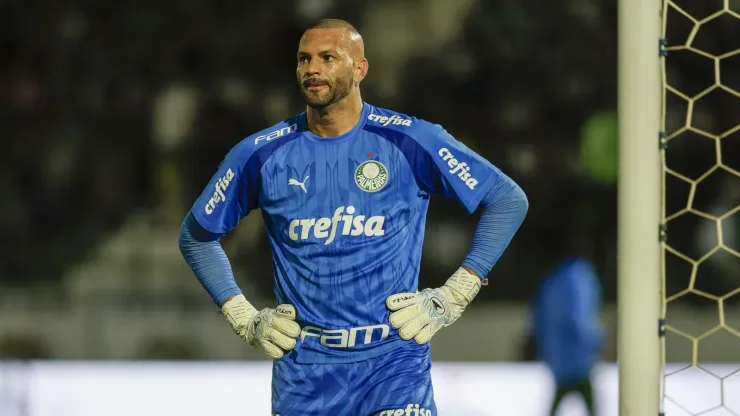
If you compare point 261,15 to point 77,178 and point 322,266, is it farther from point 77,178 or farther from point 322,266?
point 322,266

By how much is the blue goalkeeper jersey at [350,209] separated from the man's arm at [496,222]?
1.6 inches

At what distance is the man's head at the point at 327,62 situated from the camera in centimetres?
283

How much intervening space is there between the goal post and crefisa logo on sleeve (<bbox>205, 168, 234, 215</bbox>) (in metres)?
1.10

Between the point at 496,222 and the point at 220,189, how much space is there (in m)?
0.76

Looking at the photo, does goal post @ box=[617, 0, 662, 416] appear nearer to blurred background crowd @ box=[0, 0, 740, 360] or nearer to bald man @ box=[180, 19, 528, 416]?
bald man @ box=[180, 19, 528, 416]

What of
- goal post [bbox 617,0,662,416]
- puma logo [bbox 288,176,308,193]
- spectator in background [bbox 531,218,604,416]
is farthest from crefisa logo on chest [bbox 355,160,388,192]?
spectator in background [bbox 531,218,604,416]

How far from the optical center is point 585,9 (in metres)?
8.38

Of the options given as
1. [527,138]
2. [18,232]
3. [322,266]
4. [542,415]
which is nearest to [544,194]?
[527,138]

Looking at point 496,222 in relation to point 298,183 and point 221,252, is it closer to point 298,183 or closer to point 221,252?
point 298,183

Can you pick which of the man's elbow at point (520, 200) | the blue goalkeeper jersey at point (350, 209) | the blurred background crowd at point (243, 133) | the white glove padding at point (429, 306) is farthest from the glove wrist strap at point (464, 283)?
the blurred background crowd at point (243, 133)

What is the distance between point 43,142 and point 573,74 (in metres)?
4.22

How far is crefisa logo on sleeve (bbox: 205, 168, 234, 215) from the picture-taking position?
298cm

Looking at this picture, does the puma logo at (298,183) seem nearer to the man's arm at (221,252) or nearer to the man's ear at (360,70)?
the man's arm at (221,252)

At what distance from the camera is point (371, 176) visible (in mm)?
2908
